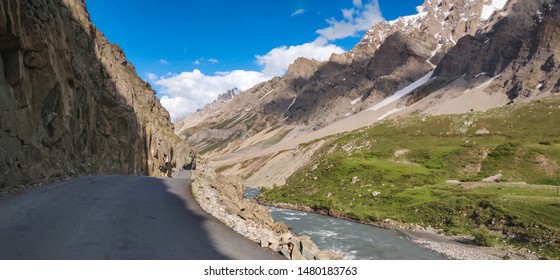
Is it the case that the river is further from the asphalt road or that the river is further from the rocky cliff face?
the rocky cliff face

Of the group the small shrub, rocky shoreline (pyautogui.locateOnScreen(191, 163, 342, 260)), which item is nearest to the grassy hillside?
the small shrub

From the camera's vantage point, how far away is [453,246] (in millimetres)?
46812

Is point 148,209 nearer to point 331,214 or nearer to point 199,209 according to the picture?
point 199,209

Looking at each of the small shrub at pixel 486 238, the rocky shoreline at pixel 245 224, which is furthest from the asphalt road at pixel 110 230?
the small shrub at pixel 486 238

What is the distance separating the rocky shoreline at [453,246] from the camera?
1636 inches

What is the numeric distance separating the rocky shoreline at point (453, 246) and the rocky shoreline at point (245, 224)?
24711 mm

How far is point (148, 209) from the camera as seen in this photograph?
19234 mm

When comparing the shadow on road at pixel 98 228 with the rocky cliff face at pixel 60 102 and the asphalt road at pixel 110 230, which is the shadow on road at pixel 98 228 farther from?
the rocky cliff face at pixel 60 102

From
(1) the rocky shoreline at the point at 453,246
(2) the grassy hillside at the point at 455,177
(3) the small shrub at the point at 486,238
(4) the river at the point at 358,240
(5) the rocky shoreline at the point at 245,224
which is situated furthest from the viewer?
(2) the grassy hillside at the point at 455,177

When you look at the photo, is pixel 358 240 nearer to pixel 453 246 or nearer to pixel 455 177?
pixel 453 246

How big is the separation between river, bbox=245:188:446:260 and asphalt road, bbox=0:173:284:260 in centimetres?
2527

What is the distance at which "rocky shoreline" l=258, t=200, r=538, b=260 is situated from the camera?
41562 mm

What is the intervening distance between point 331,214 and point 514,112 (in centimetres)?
10237
